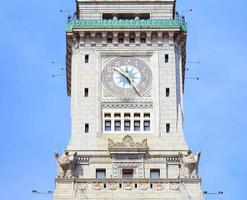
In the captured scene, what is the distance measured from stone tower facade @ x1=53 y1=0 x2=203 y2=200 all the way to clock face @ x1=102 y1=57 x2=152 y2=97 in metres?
0.08

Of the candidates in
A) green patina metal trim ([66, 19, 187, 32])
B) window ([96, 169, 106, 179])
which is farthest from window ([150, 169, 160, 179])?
green patina metal trim ([66, 19, 187, 32])

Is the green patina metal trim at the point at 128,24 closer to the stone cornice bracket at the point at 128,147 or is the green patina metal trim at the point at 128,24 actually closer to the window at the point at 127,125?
the window at the point at 127,125

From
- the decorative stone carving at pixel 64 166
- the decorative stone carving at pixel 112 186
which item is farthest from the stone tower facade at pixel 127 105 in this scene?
the decorative stone carving at pixel 112 186

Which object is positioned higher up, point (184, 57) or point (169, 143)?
point (184, 57)

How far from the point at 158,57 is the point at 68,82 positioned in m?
11.2

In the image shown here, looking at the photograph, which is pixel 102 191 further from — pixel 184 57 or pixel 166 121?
pixel 184 57

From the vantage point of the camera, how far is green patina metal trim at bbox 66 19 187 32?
110938 millimetres

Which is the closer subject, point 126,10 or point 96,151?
point 96,151

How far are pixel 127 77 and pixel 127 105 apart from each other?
8.49ft

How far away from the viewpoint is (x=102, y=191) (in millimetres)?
101562

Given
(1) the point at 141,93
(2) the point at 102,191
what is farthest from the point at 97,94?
(2) the point at 102,191

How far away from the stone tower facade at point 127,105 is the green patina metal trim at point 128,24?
85mm

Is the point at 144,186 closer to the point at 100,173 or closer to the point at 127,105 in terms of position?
the point at 100,173

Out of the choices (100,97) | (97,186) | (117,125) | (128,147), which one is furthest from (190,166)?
(100,97)
